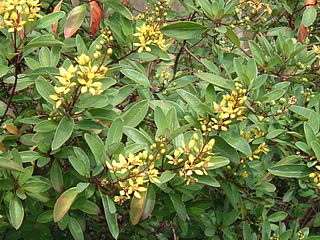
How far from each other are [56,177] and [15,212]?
0.51ft

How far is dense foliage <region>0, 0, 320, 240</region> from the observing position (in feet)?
4.19

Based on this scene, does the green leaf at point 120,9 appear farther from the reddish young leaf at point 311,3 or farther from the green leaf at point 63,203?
the reddish young leaf at point 311,3

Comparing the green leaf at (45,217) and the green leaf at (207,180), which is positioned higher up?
the green leaf at (207,180)

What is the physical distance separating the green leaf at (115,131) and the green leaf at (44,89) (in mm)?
166

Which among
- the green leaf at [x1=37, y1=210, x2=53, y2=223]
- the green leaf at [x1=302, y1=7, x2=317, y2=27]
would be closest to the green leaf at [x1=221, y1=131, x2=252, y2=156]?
the green leaf at [x1=37, y1=210, x2=53, y2=223]

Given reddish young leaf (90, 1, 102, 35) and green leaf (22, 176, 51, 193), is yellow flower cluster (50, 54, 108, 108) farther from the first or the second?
reddish young leaf (90, 1, 102, 35)

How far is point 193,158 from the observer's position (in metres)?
1.23

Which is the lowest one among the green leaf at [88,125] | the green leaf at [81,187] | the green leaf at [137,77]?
the green leaf at [81,187]

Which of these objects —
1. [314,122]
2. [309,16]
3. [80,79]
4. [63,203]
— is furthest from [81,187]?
[309,16]

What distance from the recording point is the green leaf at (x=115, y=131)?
4.30ft

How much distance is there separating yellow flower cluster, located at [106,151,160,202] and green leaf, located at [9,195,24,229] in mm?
304

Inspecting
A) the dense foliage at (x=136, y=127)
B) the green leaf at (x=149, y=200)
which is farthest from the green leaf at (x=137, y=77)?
the green leaf at (x=149, y=200)

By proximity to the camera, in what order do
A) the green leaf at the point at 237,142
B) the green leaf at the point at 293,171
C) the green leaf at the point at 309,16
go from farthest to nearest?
1. the green leaf at the point at 309,16
2. the green leaf at the point at 293,171
3. the green leaf at the point at 237,142

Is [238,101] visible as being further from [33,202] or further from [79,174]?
[33,202]
